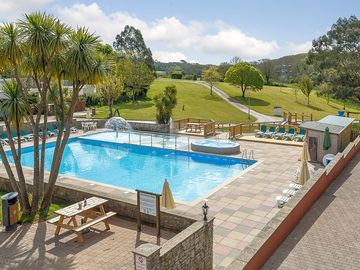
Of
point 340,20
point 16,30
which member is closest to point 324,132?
point 16,30

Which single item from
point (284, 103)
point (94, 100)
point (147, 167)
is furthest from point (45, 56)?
point (284, 103)

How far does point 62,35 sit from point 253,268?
791cm

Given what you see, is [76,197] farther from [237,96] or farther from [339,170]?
[237,96]

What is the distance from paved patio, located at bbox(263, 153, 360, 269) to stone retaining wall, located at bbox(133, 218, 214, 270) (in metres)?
1.42

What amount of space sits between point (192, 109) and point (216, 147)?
23541mm

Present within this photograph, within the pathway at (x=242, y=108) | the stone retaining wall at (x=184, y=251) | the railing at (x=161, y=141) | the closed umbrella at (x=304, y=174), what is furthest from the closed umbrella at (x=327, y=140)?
the pathway at (x=242, y=108)

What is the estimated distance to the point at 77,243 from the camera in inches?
352

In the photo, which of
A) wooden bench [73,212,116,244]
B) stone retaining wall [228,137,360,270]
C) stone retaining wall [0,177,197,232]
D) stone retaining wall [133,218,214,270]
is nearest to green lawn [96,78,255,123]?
stone retaining wall [0,177,197,232]

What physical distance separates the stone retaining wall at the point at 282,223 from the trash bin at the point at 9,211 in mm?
6593

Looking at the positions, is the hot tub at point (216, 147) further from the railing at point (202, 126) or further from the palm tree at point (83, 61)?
the palm tree at point (83, 61)

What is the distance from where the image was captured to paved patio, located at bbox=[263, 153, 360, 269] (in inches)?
308

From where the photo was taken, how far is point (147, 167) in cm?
1966

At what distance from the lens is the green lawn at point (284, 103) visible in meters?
49.5

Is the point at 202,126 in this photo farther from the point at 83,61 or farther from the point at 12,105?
the point at 12,105
